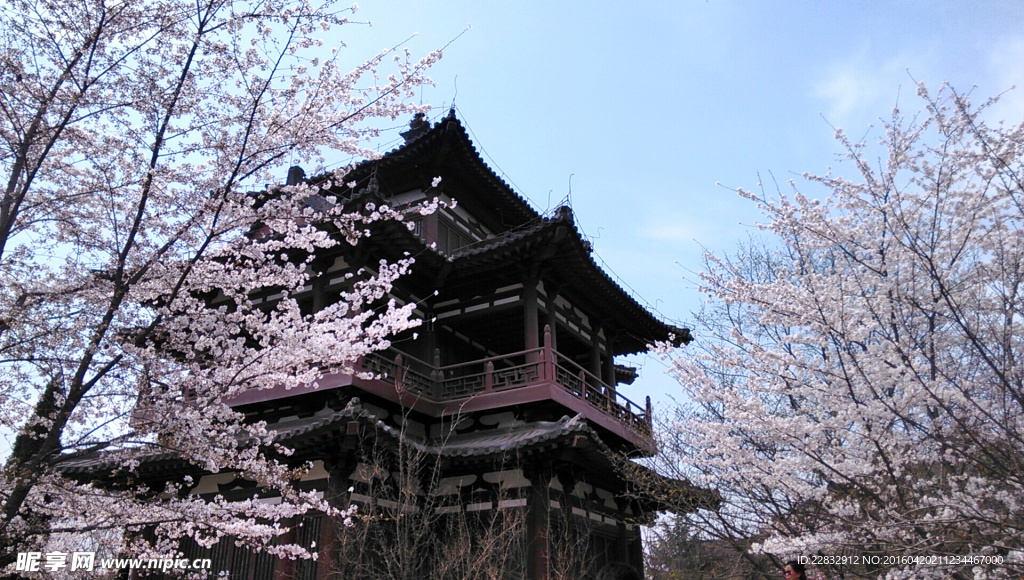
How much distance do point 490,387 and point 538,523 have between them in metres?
2.63

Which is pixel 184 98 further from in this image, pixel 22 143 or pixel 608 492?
pixel 608 492

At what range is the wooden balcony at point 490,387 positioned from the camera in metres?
12.5

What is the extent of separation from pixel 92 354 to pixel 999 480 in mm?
7056

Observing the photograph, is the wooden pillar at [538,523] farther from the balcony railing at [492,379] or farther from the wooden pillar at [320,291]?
the wooden pillar at [320,291]

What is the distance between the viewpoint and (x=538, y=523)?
466 inches

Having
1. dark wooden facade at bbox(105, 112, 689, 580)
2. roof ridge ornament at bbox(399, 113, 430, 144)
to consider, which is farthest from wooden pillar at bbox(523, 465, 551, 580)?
roof ridge ornament at bbox(399, 113, 430, 144)

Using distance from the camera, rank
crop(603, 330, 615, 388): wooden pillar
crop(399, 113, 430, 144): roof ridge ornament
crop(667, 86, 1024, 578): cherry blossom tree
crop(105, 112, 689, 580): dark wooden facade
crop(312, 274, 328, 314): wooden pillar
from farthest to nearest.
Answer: crop(603, 330, 615, 388): wooden pillar
crop(399, 113, 430, 144): roof ridge ornament
crop(312, 274, 328, 314): wooden pillar
crop(105, 112, 689, 580): dark wooden facade
crop(667, 86, 1024, 578): cherry blossom tree

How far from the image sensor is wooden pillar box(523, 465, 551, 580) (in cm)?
1138

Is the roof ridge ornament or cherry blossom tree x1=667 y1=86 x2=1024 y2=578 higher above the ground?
the roof ridge ornament

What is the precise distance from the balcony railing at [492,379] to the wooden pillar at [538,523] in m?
1.70

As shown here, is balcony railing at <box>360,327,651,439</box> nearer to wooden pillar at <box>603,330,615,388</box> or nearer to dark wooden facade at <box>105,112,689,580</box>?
dark wooden facade at <box>105,112,689,580</box>

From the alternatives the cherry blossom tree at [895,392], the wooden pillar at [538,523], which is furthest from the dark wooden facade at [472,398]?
the cherry blossom tree at [895,392]

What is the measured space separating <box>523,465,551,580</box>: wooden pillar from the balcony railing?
1704 mm

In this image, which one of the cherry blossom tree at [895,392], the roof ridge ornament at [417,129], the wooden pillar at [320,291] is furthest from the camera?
the roof ridge ornament at [417,129]
